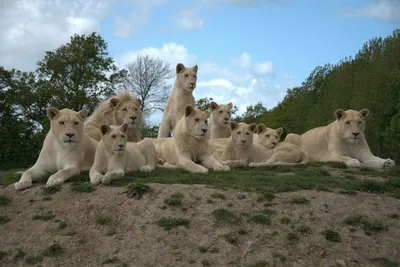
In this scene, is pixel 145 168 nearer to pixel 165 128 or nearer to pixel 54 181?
pixel 54 181

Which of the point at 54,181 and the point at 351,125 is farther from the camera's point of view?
the point at 351,125

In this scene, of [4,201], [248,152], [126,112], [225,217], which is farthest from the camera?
[248,152]

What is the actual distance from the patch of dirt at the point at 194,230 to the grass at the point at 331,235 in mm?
80

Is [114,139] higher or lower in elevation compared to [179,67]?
lower

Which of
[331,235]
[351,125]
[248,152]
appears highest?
[351,125]

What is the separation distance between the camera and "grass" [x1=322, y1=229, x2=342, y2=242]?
1052 cm

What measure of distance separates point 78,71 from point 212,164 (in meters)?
31.7

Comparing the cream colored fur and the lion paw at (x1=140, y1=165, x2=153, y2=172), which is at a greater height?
the cream colored fur

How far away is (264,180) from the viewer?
1320 centimetres

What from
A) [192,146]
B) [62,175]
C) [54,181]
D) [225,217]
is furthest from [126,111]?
[225,217]

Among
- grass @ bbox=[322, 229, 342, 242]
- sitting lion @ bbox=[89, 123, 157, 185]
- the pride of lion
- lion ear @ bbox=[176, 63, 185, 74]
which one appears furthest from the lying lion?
grass @ bbox=[322, 229, 342, 242]

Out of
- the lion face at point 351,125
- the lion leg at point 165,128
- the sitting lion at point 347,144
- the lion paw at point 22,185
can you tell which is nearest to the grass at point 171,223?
the lion paw at point 22,185

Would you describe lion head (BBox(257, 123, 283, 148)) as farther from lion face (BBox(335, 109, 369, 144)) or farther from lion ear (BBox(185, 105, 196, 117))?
lion ear (BBox(185, 105, 196, 117))

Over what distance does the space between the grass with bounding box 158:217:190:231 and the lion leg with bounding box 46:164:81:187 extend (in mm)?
2987
